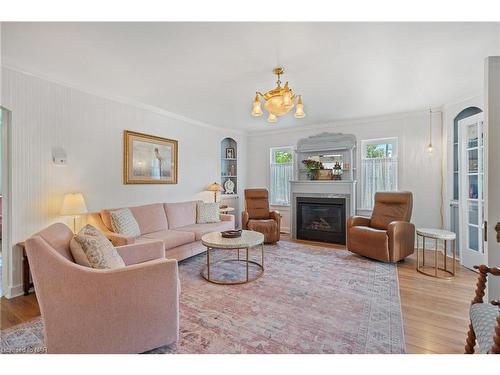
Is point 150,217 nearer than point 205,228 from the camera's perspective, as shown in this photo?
Yes

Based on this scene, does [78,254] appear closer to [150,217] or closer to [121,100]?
[150,217]

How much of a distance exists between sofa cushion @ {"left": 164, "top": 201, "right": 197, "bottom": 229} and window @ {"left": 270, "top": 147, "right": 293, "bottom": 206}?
216cm

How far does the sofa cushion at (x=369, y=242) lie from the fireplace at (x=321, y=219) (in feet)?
2.96

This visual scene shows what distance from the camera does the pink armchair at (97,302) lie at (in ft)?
4.40

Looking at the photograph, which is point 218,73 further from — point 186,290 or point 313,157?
point 313,157

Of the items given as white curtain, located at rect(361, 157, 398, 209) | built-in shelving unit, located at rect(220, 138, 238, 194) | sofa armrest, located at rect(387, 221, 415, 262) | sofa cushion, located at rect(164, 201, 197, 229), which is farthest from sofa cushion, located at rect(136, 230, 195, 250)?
white curtain, located at rect(361, 157, 398, 209)

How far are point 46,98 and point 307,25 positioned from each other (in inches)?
113

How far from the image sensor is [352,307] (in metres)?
2.16

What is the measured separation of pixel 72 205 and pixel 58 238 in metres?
1.27

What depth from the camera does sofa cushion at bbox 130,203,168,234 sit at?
3397mm

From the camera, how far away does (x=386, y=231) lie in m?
Result: 3.34

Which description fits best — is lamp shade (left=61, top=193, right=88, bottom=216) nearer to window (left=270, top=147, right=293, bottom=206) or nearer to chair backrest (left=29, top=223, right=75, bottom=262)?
chair backrest (left=29, top=223, right=75, bottom=262)

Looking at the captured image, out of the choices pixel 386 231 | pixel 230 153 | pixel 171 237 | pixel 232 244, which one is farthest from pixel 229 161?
pixel 386 231
